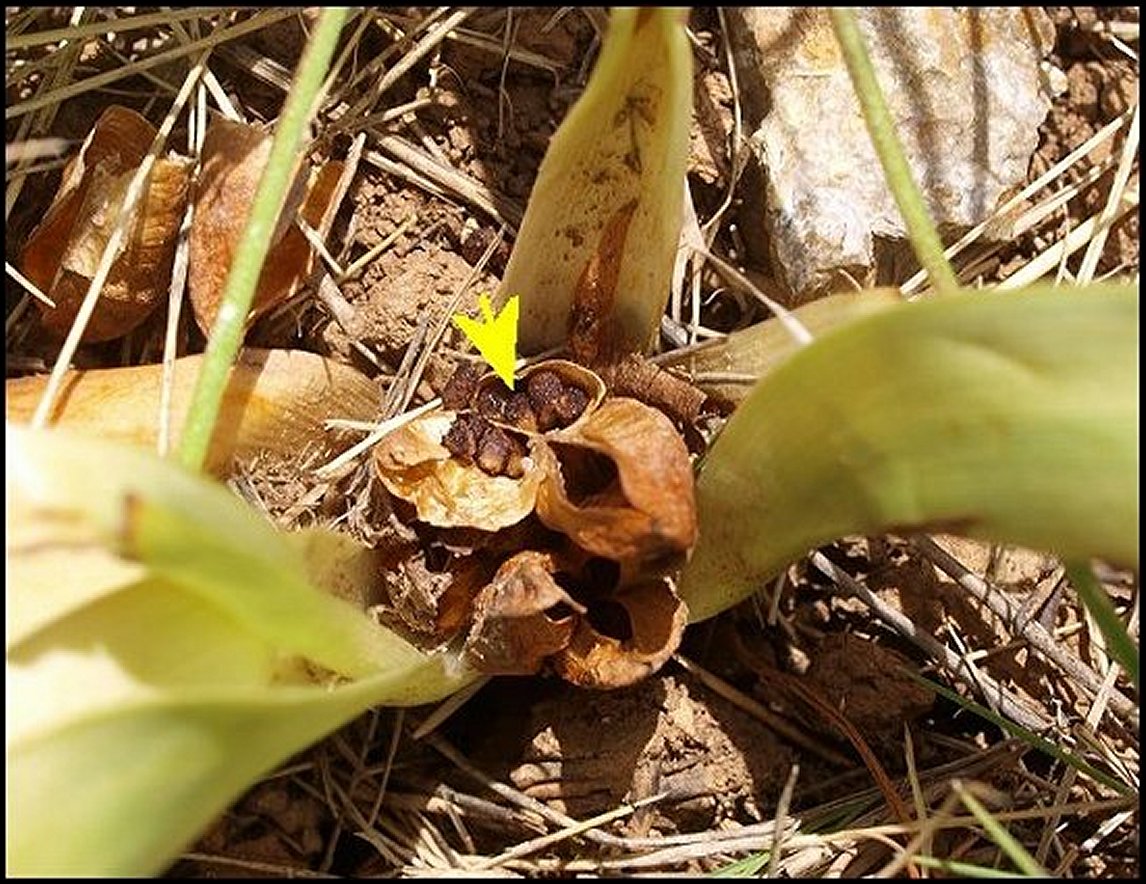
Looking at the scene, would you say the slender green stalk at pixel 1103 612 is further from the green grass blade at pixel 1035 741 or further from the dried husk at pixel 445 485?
the dried husk at pixel 445 485

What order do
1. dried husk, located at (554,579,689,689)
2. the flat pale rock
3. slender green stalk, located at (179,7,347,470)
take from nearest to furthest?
1. slender green stalk, located at (179,7,347,470)
2. dried husk, located at (554,579,689,689)
3. the flat pale rock

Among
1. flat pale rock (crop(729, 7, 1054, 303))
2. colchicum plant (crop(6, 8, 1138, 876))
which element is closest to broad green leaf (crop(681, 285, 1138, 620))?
colchicum plant (crop(6, 8, 1138, 876))

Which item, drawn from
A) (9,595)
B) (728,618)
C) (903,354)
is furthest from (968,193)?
(9,595)

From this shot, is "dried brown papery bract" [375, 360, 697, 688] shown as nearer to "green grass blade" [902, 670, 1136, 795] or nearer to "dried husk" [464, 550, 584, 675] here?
"dried husk" [464, 550, 584, 675]

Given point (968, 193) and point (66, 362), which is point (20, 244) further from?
point (968, 193)

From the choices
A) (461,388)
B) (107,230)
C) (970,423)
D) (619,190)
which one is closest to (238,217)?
(107,230)
